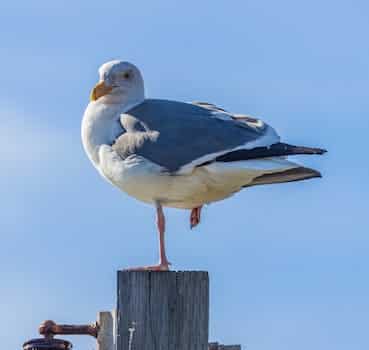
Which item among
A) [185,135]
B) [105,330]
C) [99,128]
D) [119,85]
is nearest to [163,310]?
[105,330]

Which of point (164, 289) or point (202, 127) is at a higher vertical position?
point (202, 127)

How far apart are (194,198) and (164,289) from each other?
84.8 inches

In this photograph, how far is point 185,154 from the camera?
755 cm

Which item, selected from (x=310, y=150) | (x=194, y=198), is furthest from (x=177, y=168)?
(x=310, y=150)

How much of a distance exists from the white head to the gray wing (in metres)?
0.46

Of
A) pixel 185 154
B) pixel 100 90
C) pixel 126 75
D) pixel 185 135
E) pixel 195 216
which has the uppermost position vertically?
pixel 126 75

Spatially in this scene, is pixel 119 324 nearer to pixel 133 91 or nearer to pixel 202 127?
pixel 202 127

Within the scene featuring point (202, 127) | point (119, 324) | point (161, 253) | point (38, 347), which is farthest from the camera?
point (202, 127)

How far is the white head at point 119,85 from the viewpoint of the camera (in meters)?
8.27

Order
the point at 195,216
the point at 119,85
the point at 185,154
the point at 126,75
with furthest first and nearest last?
the point at 126,75, the point at 119,85, the point at 195,216, the point at 185,154

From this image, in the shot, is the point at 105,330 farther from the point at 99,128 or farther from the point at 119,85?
the point at 119,85

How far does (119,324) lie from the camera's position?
209 inches

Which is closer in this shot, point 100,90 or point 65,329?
point 65,329

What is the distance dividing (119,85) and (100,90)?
17cm
